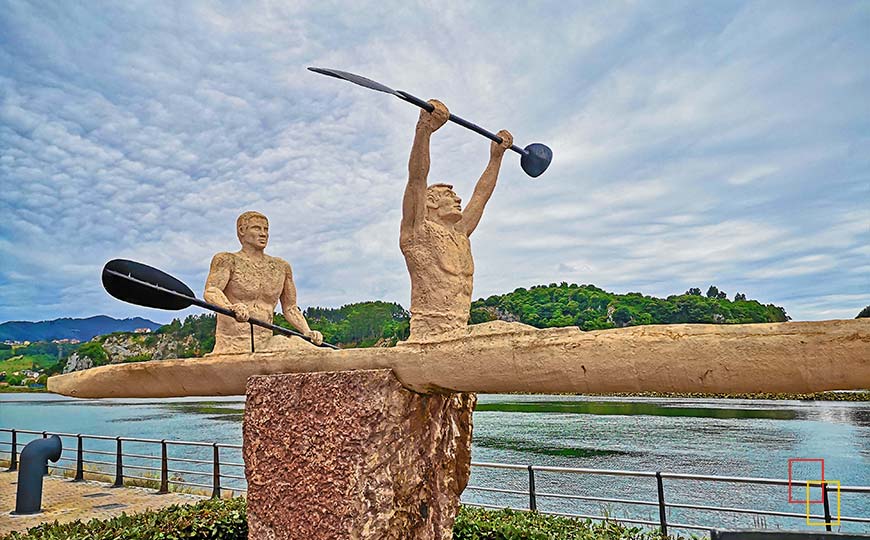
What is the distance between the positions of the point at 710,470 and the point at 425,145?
26.4 ft

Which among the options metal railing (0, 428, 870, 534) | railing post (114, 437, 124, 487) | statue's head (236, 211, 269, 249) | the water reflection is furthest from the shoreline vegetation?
the water reflection

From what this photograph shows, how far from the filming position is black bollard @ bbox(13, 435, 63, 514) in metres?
7.63

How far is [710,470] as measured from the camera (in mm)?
9531

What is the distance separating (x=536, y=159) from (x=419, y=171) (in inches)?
47.1

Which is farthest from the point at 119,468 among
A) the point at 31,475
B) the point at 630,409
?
the point at 630,409

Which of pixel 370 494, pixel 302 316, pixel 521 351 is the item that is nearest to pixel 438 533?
pixel 370 494

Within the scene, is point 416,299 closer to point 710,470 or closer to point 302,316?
point 302,316

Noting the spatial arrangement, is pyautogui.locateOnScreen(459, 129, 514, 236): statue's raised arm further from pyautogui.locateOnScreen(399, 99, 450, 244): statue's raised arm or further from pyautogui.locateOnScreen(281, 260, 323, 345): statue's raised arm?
pyautogui.locateOnScreen(281, 260, 323, 345): statue's raised arm

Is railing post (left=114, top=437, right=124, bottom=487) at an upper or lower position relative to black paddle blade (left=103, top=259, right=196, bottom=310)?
lower

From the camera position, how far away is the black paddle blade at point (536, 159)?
467cm

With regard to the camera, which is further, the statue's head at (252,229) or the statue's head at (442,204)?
the statue's head at (252,229)

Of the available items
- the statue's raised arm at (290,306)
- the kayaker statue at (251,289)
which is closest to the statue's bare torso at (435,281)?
the kayaker statue at (251,289)

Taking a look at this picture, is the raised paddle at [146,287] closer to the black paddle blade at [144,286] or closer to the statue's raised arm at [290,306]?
the black paddle blade at [144,286]

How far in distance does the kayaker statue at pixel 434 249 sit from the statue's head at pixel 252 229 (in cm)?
145
